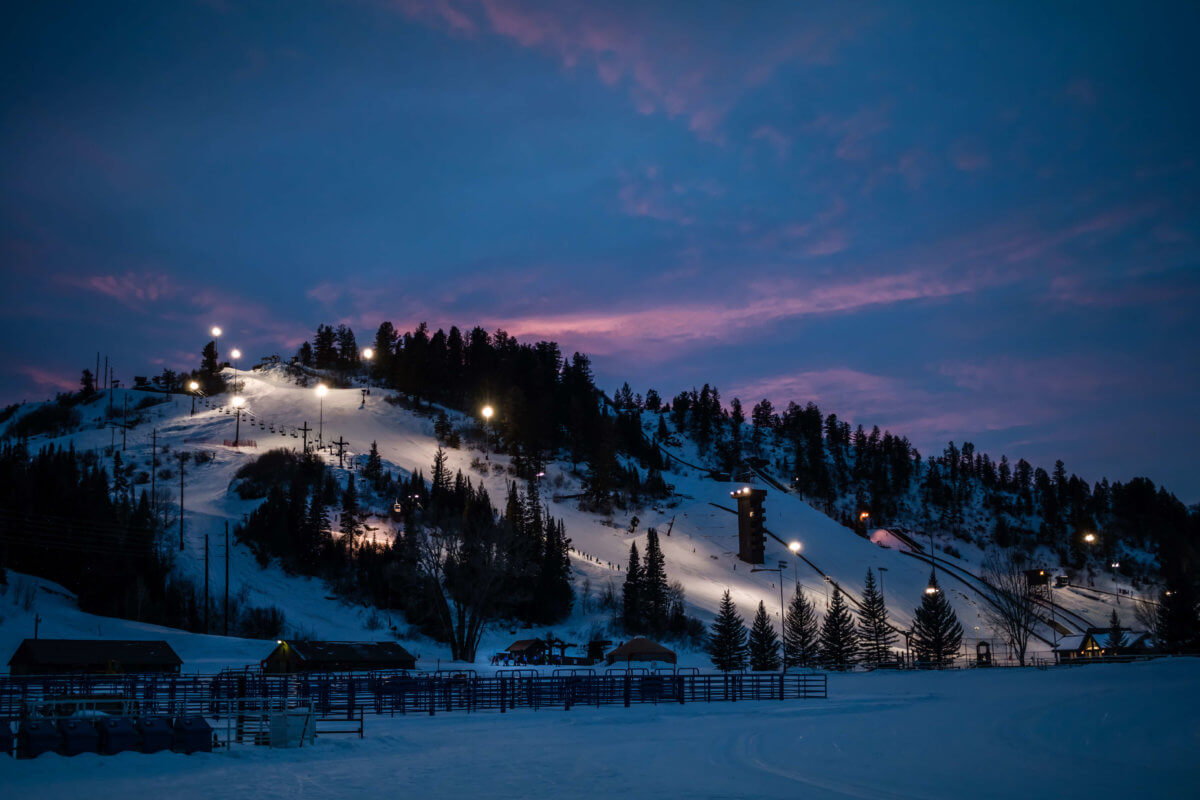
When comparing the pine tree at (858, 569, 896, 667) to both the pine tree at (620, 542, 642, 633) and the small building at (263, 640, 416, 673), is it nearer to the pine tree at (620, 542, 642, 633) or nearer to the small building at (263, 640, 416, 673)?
the pine tree at (620, 542, 642, 633)

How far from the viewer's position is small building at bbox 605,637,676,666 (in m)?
62.7

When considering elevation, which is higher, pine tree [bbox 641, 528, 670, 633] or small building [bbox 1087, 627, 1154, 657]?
pine tree [bbox 641, 528, 670, 633]

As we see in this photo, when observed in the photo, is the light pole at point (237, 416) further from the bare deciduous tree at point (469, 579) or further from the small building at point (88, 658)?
the small building at point (88, 658)

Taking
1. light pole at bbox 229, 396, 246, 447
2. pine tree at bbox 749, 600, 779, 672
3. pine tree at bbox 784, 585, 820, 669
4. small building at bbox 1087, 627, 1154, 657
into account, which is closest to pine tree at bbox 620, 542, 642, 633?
pine tree at bbox 784, 585, 820, 669

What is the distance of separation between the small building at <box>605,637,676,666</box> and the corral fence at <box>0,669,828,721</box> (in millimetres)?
17815

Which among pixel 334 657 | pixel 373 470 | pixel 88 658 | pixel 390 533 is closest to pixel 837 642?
pixel 334 657

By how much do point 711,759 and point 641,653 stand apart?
41994 mm

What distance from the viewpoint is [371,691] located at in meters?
35.3

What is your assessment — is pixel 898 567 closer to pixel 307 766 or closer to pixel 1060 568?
pixel 1060 568

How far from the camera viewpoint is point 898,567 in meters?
122

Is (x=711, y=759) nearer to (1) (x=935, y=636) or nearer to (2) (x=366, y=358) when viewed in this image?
(1) (x=935, y=636)

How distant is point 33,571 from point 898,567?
100 meters

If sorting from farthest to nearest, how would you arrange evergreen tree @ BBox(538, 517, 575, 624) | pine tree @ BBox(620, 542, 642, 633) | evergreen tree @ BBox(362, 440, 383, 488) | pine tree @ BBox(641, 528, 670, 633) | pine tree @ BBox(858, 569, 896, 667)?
evergreen tree @ BBox(362, 440, 383, 488) → evergreen tree @ BBox(538, 517, 575, 624) → pine tree @ BBox(620, 542, 642, 633) → pine tree @ BBox(641, 528, 670, 633) → pine tree @ BBox(858, 569, 896, 667)

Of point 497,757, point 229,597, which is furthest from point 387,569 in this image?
point 497,757
